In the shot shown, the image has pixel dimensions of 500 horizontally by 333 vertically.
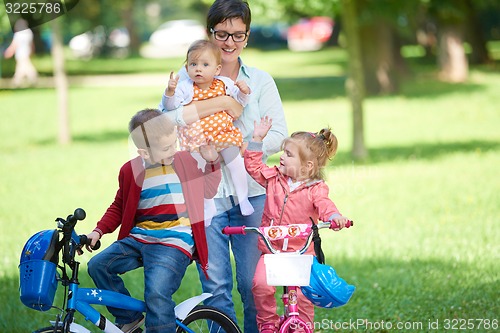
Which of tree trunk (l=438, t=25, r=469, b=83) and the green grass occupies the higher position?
tree trunk (l=438, t=25, r=469, b=83)

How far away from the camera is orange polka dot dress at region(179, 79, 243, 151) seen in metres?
5.30

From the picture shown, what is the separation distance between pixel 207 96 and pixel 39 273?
4.66 ft

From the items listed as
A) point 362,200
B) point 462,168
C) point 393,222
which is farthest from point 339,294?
point 462,168

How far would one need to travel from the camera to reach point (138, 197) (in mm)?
5074

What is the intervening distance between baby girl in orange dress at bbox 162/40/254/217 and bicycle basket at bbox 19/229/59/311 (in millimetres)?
1028

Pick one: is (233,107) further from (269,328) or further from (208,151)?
(269,328)

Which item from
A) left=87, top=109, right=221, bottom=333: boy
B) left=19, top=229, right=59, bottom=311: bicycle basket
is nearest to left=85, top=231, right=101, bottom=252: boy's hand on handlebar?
left=87, top=109, right=221, bottom=333: boy

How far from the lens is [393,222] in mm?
11648

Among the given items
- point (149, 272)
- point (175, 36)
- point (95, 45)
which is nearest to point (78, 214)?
point (149, 272)

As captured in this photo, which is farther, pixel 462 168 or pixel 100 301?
pixel 462 168

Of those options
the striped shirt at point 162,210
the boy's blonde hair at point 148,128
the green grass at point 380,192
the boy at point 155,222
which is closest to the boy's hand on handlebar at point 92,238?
the boy at point 155,222

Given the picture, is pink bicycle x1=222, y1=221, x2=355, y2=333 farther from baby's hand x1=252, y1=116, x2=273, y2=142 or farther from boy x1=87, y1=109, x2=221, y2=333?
baby's hand x1=252, y1=116, x2=273, y2=142

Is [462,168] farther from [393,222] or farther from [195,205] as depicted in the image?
[195,205]

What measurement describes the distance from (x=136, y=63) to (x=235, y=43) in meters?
49.1
